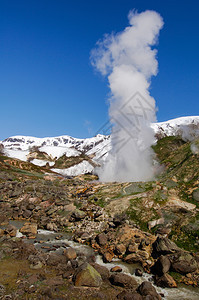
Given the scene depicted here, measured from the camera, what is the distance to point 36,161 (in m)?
90.4

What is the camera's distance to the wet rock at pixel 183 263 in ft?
39.3

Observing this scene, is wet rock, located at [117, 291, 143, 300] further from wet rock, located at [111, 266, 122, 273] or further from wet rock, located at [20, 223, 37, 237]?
wet rock, located at [20, 223, 37, 237]

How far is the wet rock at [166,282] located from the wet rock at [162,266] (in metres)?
0.61

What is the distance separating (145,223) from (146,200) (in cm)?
309

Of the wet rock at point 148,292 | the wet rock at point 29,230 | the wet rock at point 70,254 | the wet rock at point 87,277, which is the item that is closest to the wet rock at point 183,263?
the wet rock at point 148,292

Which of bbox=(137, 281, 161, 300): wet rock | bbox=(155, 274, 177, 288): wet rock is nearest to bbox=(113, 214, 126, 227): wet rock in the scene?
bbox=(155, 274, 177, 288): wet rock

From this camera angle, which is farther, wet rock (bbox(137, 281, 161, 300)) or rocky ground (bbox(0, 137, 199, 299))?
rocky ground (bbox(0, 137, 199, 299))

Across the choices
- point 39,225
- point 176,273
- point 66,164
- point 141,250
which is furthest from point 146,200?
point 66,164

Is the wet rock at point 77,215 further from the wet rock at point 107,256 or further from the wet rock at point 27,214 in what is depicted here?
the wet rock at point 107,256

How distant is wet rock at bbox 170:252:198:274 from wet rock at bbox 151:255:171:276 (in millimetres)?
352

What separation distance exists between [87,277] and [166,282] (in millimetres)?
4505

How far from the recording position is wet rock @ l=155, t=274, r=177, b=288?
439 inches

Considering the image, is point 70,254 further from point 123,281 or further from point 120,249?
point 123,281

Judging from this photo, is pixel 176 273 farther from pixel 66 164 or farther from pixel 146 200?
pixel 66 164
